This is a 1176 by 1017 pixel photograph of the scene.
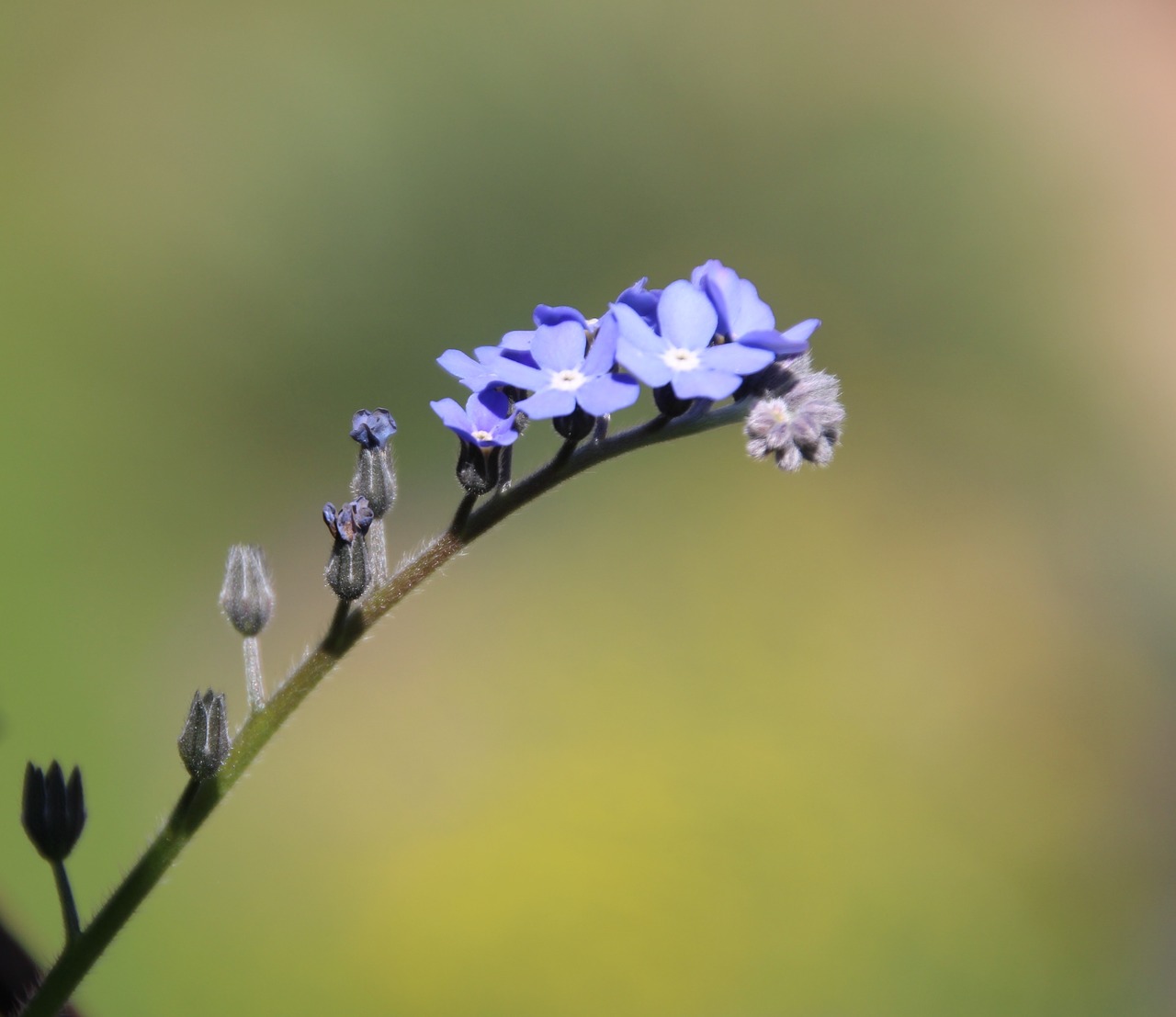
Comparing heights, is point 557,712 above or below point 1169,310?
below

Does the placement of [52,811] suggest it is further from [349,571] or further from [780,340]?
[780,340]

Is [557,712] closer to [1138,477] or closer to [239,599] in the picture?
[239,599]

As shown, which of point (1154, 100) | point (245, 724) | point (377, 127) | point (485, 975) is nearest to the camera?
point (245, 724)

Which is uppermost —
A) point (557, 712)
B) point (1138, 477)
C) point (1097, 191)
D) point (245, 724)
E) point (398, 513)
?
point (1097, 191)

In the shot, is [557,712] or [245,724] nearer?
[245,724]

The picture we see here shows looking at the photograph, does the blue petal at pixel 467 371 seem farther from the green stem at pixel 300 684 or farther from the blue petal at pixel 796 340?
the blue petal at pixel 796 340

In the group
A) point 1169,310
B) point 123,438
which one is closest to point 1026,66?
point 1169,310

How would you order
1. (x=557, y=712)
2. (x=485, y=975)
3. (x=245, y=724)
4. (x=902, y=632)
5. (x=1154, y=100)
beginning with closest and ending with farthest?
(x=245, y=724) → (x=485, y=975) → (x=557, y=712) → (x=902, y=632) → (x=1154, y=100)
